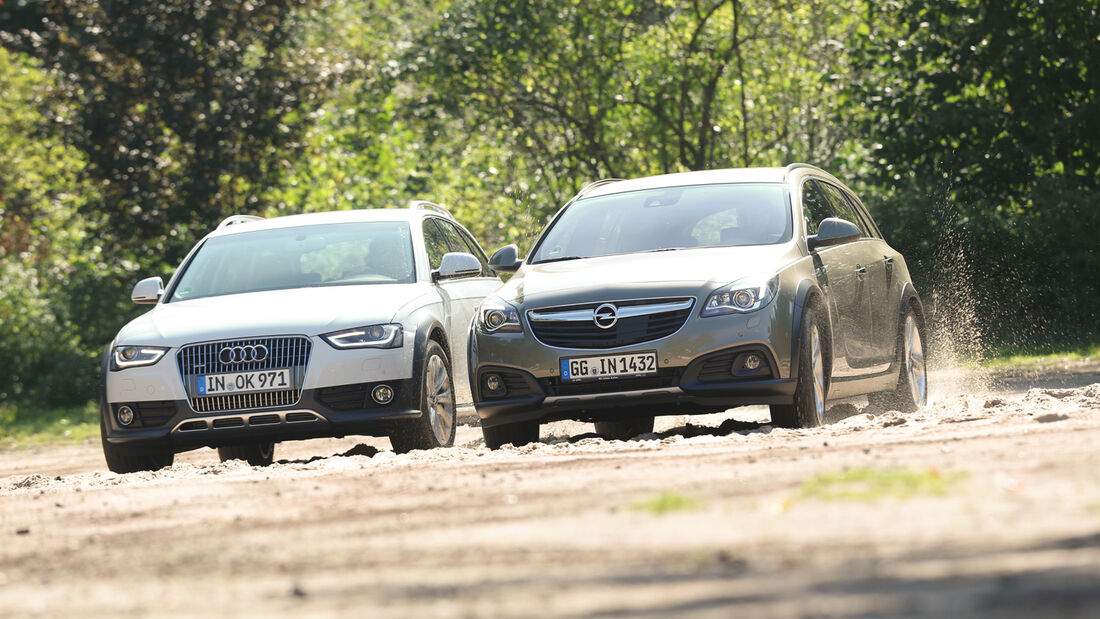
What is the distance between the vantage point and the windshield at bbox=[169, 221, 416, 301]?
35.4 feet

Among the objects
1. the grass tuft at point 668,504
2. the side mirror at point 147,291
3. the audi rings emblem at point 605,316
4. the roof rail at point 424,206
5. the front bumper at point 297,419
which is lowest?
the front bumper at point 297,419

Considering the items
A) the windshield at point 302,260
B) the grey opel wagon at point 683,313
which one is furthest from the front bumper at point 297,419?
the windshield at point 302,260

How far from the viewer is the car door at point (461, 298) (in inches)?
431

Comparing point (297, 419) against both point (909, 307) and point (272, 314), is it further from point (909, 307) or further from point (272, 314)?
point (909, 307)

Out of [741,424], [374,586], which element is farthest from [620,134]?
[374,586]

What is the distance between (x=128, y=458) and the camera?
32.6ft

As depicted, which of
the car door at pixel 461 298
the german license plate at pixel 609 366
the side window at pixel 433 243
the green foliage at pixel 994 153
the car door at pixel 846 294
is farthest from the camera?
the green foliage at pixel 994 153

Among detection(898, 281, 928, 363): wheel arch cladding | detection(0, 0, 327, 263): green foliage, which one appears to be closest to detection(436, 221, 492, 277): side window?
detection(898, 281, 928, 363): wheel arch cladding

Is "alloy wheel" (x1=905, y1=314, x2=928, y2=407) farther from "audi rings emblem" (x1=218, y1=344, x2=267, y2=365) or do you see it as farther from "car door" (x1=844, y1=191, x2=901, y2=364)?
"audi rings emblem" (x1=218, y1=344, x2=267, y2=365)

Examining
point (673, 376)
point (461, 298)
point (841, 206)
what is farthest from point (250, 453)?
point (841, 206)

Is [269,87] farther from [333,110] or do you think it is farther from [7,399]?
[7,399]

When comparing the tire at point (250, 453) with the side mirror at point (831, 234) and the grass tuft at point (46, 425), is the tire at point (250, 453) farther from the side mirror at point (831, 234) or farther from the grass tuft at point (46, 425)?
the grass tuft at point (46, 425)

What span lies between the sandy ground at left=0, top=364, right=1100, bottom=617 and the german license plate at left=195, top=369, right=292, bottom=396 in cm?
127

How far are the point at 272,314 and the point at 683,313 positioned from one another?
261 centimetres
